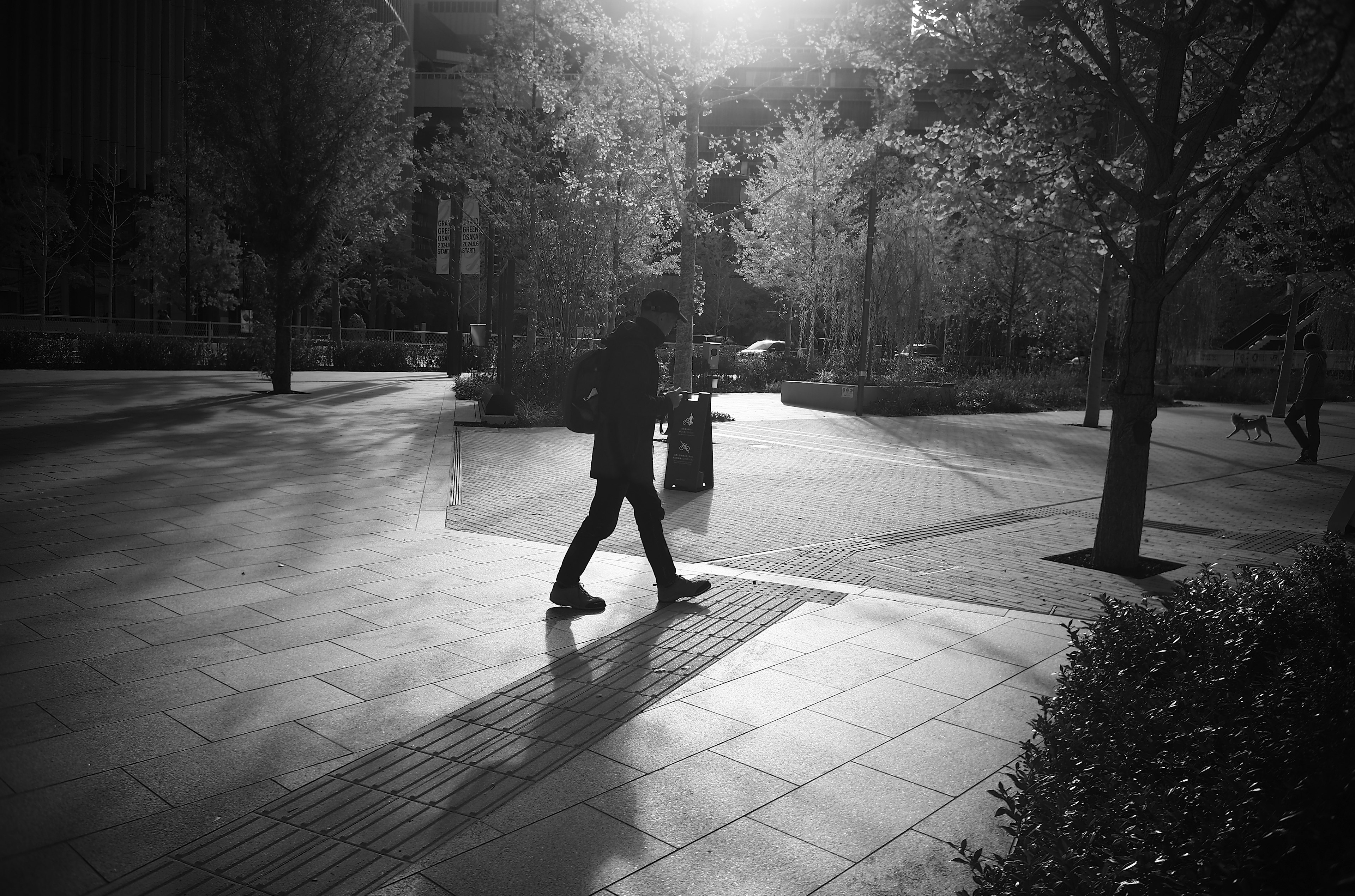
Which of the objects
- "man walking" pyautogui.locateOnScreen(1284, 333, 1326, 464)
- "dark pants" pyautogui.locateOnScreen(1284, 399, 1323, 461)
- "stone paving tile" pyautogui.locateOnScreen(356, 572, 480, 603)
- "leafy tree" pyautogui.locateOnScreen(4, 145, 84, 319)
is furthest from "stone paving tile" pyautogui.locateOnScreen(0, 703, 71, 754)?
"leafy tree" pyautogui.locateOnScreen(4, 145, 84, 319)

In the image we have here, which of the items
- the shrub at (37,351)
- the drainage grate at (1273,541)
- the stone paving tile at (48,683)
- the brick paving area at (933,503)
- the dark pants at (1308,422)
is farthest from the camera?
the shrub at (37,351)

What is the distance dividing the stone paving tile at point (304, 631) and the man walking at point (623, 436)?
1156 mm

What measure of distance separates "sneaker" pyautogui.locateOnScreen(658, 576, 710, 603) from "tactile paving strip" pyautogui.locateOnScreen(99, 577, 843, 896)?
24.3 inches

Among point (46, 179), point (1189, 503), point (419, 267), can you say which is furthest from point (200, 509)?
point (419, 267)

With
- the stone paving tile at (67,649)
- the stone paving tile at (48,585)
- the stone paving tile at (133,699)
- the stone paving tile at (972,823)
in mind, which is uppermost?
the stone paving tile at (972,823)

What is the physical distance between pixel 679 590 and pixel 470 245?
22065mm

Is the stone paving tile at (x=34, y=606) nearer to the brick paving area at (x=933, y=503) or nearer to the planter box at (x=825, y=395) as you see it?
the brick paving area at (x=933, y=503)

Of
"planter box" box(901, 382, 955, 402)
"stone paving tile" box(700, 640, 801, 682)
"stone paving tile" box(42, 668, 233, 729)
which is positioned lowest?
"stone paving tile" box(42, 668, 233, 729)

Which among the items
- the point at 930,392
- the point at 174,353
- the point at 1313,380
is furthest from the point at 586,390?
the point at 174,353

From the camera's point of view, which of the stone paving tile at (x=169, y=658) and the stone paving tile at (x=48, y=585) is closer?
the stone paving tile at (x=169, y=658)

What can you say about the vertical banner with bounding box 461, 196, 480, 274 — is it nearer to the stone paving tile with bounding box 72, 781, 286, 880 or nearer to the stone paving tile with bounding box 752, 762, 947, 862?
the stone paving tile with bounding box 72, 781, 286, 880

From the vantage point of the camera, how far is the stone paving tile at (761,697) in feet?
14.4

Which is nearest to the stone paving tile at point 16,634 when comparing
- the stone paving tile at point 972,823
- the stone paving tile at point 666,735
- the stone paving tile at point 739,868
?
the stone paving tile at point 666,735

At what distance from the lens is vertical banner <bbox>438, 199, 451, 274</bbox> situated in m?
31.8
